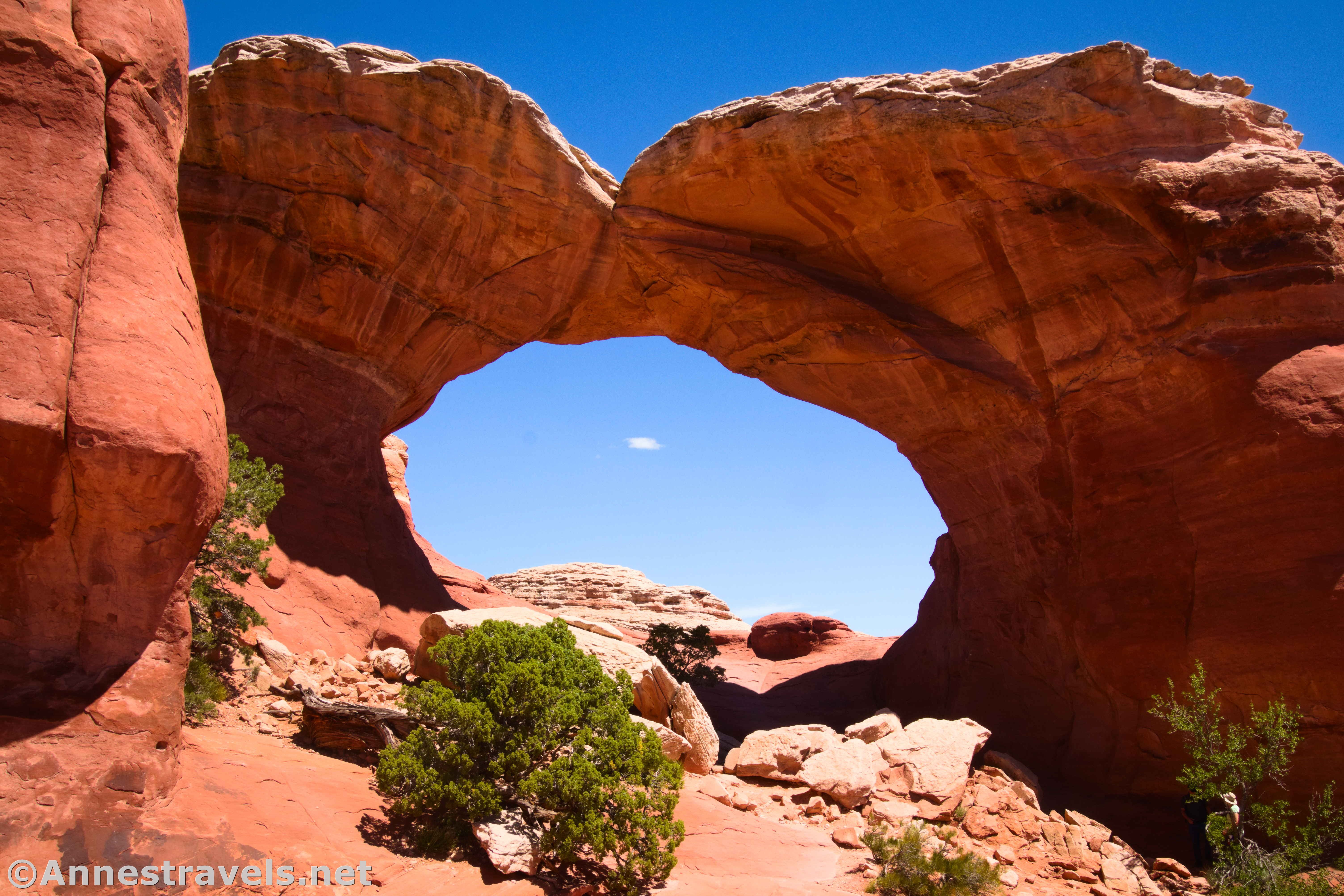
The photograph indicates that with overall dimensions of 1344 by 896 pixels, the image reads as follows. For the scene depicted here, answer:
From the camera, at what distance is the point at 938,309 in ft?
57.2

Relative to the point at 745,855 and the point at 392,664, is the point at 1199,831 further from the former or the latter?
the point at 392,664

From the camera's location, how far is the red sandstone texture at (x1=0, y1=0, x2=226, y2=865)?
648 centimetres

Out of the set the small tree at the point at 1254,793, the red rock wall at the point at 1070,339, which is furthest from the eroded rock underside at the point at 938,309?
the small tree at the point at 1254,793

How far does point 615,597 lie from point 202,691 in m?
30.3

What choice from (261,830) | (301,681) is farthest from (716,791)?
(261,830)

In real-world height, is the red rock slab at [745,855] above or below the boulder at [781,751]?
below

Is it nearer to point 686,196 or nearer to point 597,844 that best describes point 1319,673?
point 597,844

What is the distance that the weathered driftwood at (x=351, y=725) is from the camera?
10.1m

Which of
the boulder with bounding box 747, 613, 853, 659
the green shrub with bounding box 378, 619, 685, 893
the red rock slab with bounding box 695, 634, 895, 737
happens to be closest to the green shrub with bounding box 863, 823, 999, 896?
the green shrub with bounding box 378, 619, 685, 893

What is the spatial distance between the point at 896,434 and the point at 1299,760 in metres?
9.17

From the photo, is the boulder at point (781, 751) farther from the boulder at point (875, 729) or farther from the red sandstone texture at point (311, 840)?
the red sandstone texture at point (311, 840)

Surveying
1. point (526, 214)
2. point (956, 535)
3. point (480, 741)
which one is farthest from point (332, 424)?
point (956, 535)

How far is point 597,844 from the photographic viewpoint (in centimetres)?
836

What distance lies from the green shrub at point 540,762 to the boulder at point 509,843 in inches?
3.7
